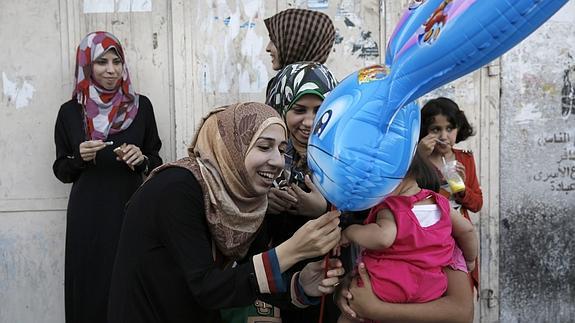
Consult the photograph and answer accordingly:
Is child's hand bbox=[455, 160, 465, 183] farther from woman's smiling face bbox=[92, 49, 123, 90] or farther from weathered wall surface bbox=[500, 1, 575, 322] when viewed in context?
woman's smiling face bbox=[92, 49, 123, 90]

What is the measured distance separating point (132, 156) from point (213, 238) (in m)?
1.71

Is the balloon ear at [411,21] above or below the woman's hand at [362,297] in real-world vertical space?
above

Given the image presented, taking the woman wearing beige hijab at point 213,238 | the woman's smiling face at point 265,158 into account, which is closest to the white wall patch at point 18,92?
the woman wearing beige hijab at point 213,238

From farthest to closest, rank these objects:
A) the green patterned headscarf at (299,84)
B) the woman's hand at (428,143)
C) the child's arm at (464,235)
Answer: the woman's hand at (428,143)
the green patterned headscarf at (299,84)
the child's arm at (464,235)

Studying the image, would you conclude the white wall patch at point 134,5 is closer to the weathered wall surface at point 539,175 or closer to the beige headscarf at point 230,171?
the beige headscarf at point 230,171

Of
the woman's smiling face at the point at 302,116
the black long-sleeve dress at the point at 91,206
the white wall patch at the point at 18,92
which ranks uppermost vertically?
the white wall patch at the point at 18,92

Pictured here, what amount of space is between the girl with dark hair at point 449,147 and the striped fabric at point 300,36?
80 centimetres

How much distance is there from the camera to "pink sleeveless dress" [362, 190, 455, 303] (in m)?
1.91

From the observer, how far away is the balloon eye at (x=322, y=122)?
1.74 m

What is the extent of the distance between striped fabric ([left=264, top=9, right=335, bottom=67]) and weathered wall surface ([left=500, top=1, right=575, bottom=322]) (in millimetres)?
1754

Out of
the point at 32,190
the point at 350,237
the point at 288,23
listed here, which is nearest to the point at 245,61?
the point at 288,23

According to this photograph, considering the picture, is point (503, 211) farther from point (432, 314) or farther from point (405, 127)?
point (405, 127)

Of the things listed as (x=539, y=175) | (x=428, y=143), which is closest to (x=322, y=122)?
(x=428, y=143)

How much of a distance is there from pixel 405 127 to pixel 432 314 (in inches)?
25.2
